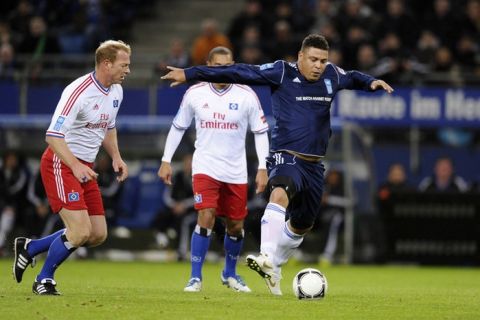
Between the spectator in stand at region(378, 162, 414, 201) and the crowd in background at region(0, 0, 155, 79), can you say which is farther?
the crowd in background at region(0, 0, 155, 79)

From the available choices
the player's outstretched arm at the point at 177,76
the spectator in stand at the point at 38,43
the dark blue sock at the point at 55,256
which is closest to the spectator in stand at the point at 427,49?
the spectator in stand at the point at 38,43

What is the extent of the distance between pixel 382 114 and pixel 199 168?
30.0 ft

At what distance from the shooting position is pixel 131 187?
70.5 feet

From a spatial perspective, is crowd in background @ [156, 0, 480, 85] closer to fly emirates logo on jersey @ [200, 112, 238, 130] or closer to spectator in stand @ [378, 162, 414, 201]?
spectator in stand @ [378, 162, 414, 201]

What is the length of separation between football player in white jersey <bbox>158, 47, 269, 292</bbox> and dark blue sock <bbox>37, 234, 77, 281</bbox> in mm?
2046

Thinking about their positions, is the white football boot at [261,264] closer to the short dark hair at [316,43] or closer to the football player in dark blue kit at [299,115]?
the football player in dark blue kit at [299,115]

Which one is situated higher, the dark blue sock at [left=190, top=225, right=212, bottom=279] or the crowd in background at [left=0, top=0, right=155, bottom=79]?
the crowd in background at [left=0, top=0, right=155, bottom=79]

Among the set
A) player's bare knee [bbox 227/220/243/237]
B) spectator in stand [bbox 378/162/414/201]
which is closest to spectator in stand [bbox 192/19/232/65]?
spectator in stand [bbox 378/162/414/201]

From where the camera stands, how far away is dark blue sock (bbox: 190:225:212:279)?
12156 mm

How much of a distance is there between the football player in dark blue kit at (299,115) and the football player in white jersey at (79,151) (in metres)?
0.99

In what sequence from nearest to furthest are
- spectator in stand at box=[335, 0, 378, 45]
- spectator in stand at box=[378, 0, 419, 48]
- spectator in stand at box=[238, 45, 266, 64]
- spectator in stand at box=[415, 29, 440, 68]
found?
spectator in stand at box=[415, 29, 440, 68], spectator in stand at box=[238, 45, 266, 64], spectator in stand at box=[378, 0, 419, 48], spectator in stand at box=[335, 0, 378, 45]

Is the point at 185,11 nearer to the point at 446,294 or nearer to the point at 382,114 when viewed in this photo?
the point at 382,114

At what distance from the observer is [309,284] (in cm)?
1052

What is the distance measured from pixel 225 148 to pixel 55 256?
273cm
